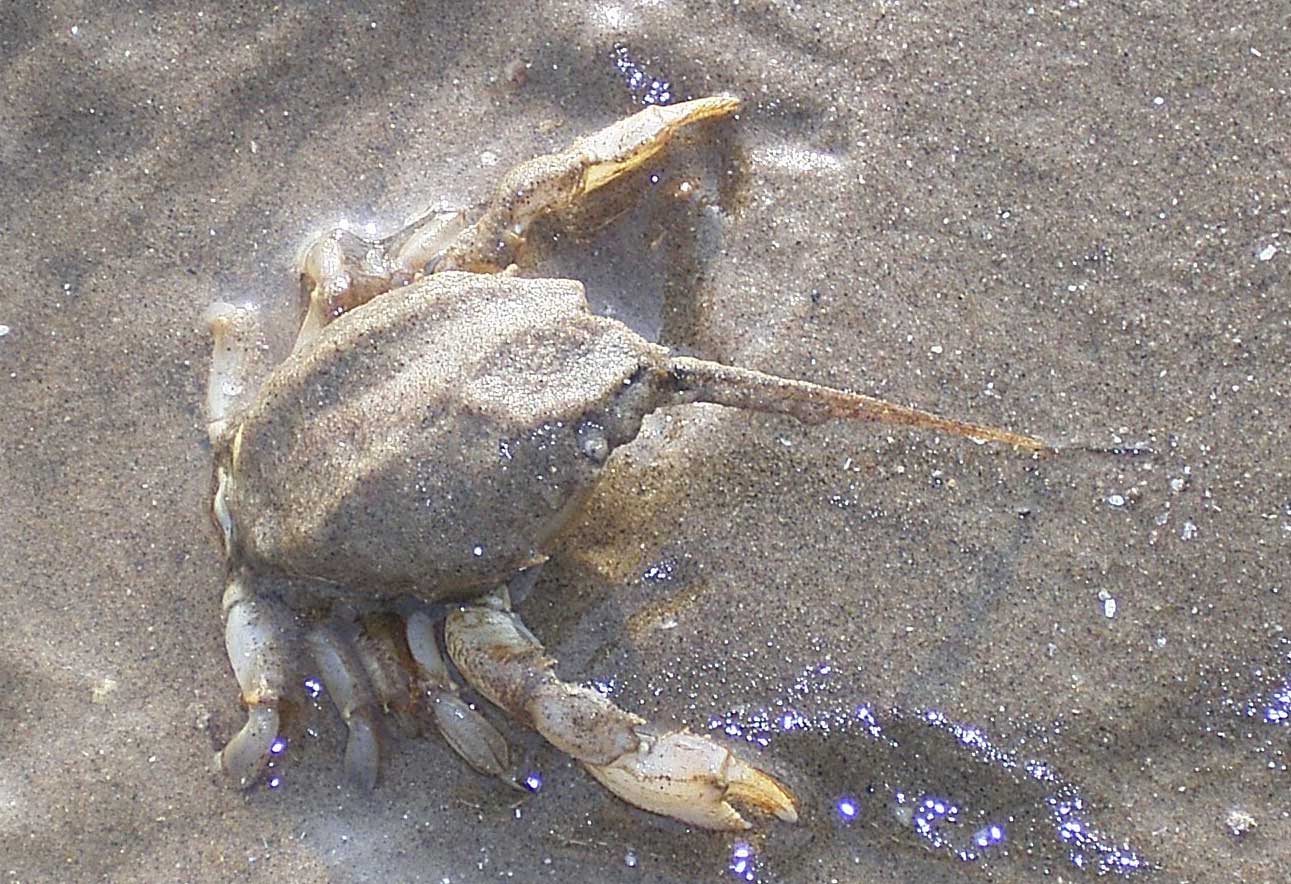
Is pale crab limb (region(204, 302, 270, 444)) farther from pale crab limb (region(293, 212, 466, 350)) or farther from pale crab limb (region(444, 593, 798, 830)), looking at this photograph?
pale crab limb (region(444, 593, 798, 830))

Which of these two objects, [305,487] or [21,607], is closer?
[305,487]

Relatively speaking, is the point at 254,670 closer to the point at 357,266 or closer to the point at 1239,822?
the point at 357,266

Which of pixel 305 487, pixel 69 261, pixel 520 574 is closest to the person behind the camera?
pixel 305 487

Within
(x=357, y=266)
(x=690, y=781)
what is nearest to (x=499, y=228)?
(x=357, y=266)

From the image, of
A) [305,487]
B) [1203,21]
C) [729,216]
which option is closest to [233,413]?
[305,487]

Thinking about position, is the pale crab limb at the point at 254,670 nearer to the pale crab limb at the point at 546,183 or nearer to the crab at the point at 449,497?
the crab at the point at 449,497

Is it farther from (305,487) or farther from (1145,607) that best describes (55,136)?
(1145,607)
